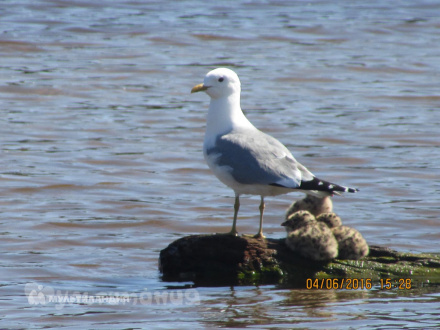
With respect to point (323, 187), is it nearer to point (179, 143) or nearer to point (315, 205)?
point (315, 205)

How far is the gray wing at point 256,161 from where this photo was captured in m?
6.33

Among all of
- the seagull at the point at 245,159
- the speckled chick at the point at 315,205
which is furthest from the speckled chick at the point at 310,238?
the speckled chick at the point at 315,205

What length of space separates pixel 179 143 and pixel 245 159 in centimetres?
521

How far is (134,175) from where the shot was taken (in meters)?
10.2

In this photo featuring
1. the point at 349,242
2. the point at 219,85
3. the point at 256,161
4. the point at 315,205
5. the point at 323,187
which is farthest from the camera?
the point at 219,85

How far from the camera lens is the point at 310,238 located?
6.21m

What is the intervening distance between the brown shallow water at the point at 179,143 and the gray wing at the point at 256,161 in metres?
0.77

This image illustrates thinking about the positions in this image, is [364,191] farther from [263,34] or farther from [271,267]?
[263,34]

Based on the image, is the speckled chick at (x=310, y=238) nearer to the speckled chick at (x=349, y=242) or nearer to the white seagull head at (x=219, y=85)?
the speckled chick at (x=349, y=242)

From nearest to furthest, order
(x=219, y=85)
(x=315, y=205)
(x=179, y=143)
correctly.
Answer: (x=315, y=205), (x=219, y=85), (x=179, y=143)

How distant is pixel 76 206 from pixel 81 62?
7.51 metres

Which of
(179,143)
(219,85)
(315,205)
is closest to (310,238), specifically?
(315,205)

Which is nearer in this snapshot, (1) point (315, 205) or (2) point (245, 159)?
(2) point (245, 159)

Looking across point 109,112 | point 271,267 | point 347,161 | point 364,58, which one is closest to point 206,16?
point 364,58
